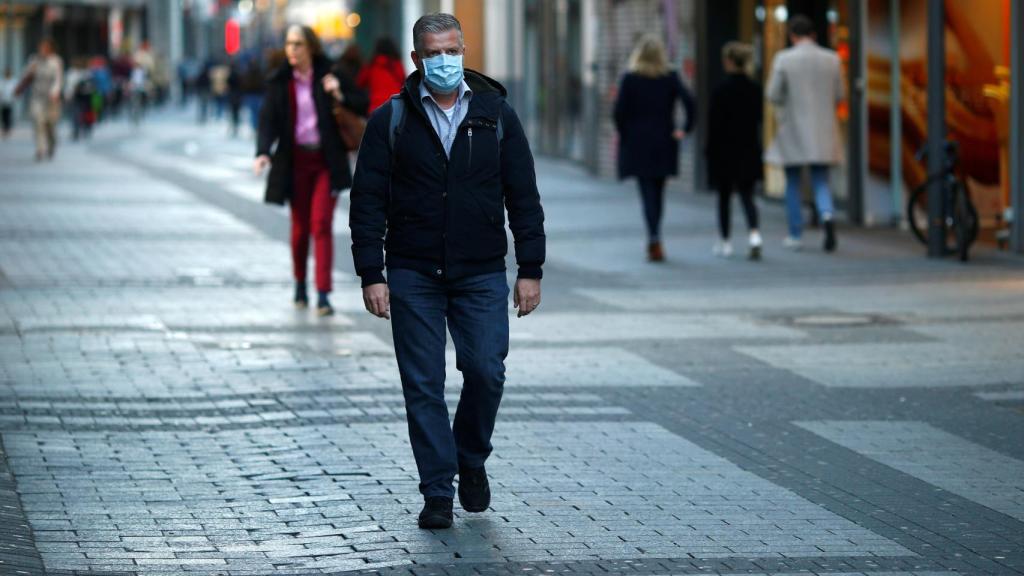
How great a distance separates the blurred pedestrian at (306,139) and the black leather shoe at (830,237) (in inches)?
217

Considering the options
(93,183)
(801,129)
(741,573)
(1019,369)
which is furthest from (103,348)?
(93,183)

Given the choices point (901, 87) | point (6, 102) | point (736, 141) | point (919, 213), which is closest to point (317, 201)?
point (736, 141)

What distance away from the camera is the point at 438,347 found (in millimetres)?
6906

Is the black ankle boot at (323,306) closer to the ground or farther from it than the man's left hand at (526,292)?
closer to the ground

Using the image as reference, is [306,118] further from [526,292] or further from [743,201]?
[526,292]

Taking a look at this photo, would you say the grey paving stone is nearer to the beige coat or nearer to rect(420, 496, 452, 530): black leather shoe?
rect(420, 496, 452, 530): black leather shoe

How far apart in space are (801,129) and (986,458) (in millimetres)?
9251

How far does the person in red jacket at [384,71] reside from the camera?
19.5m

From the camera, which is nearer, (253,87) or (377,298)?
(377,298)

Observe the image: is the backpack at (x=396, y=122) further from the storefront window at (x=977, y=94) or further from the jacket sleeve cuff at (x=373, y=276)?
the storefront window at (x=977, y=94)

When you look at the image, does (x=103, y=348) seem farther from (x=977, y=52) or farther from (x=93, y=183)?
(x=93, y=183)

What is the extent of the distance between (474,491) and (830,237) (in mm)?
10387

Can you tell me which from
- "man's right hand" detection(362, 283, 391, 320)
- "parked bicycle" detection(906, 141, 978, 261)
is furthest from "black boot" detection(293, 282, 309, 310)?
"man's right hand" detection(362, 283, 391, 320)

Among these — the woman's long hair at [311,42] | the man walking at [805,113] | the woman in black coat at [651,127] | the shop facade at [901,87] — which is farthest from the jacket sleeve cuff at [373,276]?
the man walking at [805,113]
